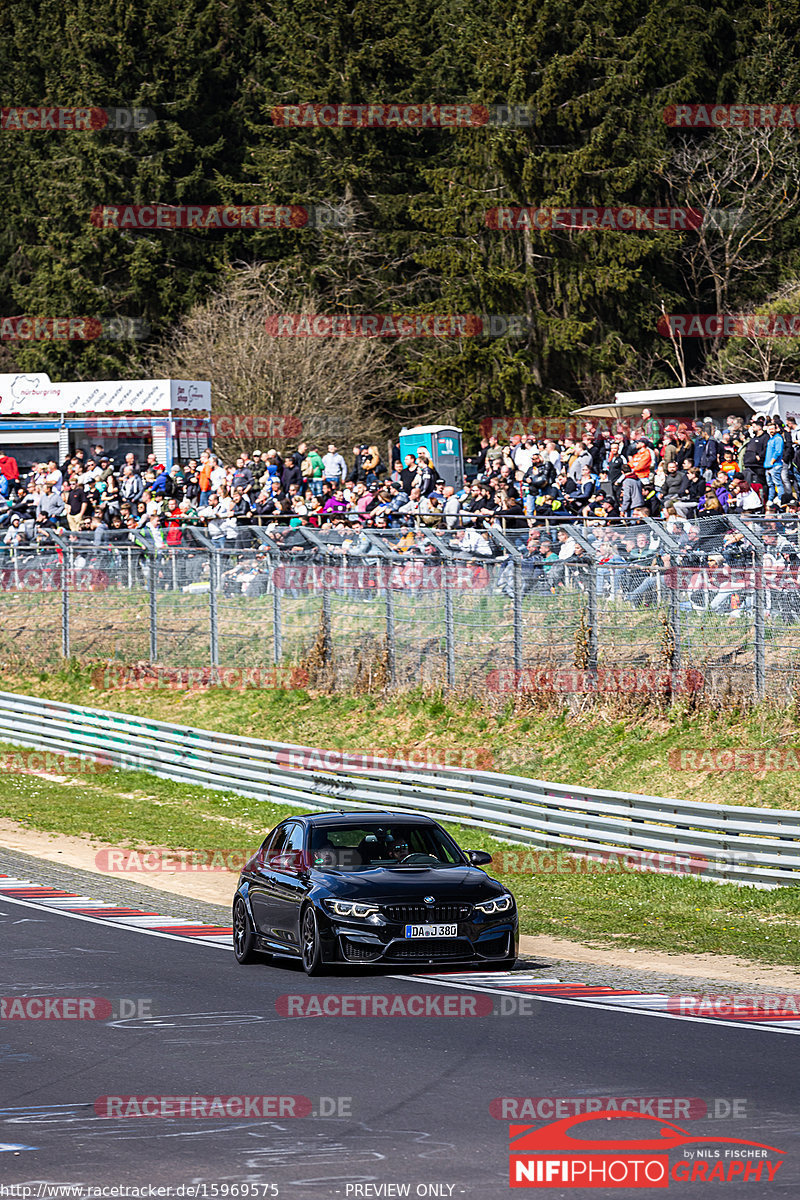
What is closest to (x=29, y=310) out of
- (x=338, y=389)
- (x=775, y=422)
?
(x=338, y=389)

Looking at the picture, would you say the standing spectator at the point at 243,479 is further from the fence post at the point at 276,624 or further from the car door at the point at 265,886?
the car door at the point at 265,886

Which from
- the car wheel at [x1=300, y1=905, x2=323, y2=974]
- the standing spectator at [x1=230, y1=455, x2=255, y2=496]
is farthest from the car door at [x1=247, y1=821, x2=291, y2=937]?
the standing spectator at [x1=230, y1=455, x2=255, y2=496]

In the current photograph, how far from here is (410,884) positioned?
13.7 metres

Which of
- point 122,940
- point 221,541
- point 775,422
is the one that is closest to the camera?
point 122,940

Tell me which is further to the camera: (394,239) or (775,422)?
(394,239)

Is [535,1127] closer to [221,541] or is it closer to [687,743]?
[687,743]

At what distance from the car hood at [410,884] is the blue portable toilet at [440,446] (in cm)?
3044

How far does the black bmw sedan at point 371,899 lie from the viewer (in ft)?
44.3

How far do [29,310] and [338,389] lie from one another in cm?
2411

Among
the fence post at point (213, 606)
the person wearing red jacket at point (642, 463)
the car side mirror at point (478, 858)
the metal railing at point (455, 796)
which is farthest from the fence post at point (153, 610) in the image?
the car side mirror at point (478, 858)

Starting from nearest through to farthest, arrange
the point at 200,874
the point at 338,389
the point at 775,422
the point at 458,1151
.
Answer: the point at 458,1151, the point at 200,874, the point at 775,422, the point at 338,389

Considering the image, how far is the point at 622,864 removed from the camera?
65.8ft

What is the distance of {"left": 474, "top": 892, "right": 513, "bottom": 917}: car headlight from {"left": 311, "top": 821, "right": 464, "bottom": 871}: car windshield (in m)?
0.78

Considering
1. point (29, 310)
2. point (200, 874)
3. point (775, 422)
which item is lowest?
point (200, 874)
